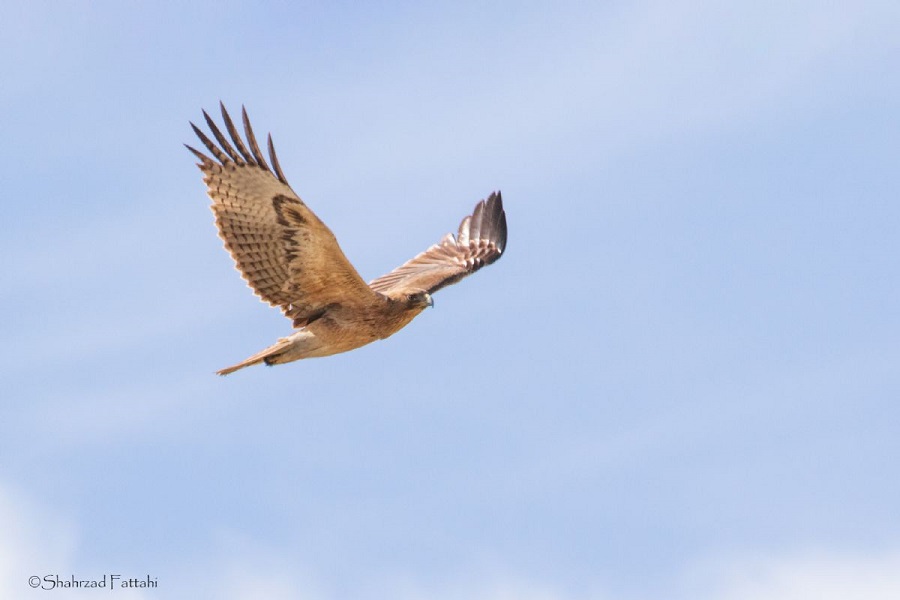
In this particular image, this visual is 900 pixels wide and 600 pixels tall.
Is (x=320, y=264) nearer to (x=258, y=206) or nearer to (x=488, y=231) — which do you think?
(x=258, y=206)

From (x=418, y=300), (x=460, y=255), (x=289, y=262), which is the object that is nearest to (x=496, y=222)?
(x=460, y=255)

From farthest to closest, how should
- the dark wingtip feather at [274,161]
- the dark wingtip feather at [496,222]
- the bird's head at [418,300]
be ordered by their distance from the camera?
Result: the dark wingtip feather at [496,222]
the bird's head at [418,300]
the dark wingtip feather at [274,161]

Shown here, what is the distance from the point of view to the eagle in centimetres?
1241

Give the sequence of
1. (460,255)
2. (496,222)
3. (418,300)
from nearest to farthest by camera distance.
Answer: (418,300), (460,255), (496,222)

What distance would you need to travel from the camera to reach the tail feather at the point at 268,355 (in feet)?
42.4

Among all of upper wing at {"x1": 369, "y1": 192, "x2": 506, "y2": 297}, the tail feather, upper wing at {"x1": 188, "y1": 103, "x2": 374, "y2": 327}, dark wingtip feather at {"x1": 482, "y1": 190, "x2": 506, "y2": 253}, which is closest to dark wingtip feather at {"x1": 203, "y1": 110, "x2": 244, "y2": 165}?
upper wing at {"x1": 188, "y1": 103, "x2": 374, "y2": 327}

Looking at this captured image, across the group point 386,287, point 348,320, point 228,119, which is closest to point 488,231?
point 386,287

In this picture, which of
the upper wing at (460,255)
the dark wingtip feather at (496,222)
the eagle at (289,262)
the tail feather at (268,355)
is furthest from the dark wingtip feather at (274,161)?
the dark wingtip feather at (496,222)

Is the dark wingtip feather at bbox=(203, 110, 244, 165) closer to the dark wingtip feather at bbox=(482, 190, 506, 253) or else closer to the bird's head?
the bird's head

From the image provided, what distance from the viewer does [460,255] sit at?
55.6 ft

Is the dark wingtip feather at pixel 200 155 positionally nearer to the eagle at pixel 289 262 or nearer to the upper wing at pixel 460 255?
the eagle at pixel 289 262

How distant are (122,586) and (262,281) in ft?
10.1

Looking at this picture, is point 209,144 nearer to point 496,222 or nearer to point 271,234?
point 271,234

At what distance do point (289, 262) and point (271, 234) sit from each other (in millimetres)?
332
